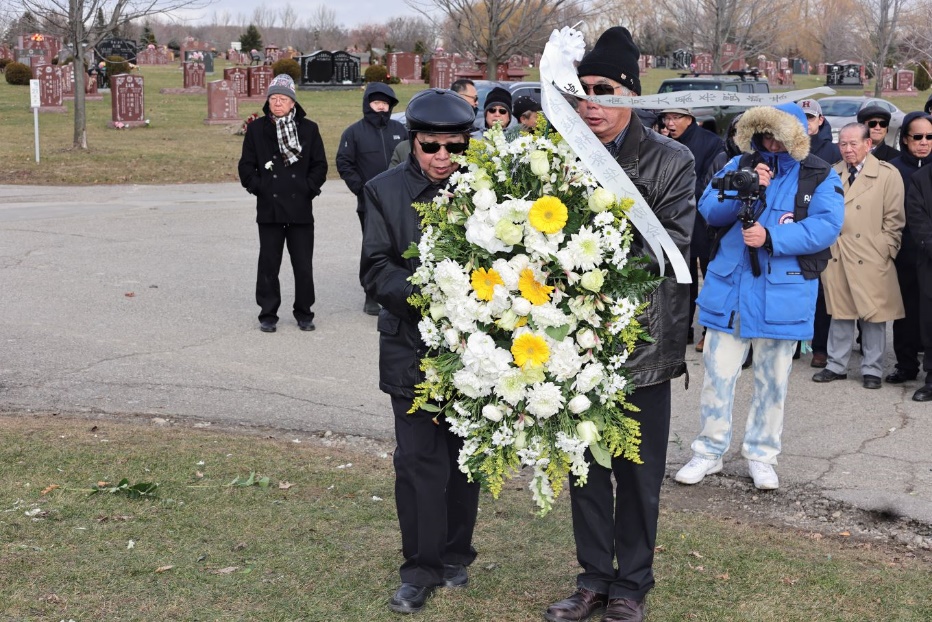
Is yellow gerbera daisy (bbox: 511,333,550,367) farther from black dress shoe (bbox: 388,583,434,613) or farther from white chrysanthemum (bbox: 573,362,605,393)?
black dress shoe (bbox: 388,583,434,613)

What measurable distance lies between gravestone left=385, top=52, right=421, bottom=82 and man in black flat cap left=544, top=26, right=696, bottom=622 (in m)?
46.0

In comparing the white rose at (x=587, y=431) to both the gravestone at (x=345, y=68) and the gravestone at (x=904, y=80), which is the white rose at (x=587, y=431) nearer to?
the gravestone at (x=345, y=68)

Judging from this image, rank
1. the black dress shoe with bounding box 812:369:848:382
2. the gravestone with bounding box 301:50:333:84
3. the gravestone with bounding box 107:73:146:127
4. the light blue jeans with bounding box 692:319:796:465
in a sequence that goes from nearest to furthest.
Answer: the light blue jeans with bounding box 692:319:796:465
the black dress shoe with bounding box 812:369:848:382
the gravestone with bounding box 107:73:146:127
the gravestone with bounding box 301:50:333:84

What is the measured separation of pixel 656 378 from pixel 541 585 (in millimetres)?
1079

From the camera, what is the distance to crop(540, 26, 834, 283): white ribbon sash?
3.80 metres

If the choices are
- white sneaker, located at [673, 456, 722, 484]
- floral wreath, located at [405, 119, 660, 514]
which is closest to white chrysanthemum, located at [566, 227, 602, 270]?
floral wreath, located at [405, 119, 660, 514]

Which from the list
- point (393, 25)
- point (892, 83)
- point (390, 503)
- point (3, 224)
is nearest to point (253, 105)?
point (3, 224)

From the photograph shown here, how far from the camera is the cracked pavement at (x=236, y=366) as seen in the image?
650 cm

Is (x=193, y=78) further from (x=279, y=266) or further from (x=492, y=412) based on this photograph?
(x=492, y=412)

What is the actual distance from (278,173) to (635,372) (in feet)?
19.0

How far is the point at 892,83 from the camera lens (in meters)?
48.8

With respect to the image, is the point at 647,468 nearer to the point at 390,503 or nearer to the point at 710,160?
the point at 390,503

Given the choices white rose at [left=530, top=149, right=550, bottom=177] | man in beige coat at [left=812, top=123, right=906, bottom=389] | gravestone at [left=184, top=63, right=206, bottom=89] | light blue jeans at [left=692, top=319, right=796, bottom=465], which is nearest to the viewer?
white rose at [left=530, top=149, right=550, bottom=177]

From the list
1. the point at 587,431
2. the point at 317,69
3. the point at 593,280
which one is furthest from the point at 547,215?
the point at 317,69
